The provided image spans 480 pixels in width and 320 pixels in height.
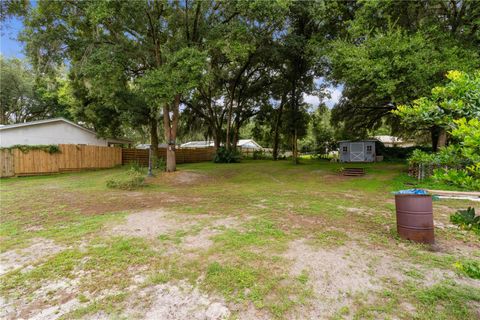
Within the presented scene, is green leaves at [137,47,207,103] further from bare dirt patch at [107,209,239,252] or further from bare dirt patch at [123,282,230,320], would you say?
bare dirt patch at [123,282,230,320]

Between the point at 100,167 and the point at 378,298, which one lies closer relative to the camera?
the point at 378,298

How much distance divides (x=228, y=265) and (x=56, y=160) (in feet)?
46.2

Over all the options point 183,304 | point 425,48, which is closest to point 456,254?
point 183,304

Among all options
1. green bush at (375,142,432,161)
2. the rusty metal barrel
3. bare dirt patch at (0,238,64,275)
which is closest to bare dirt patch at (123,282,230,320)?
bare dirt patch at (0,238,64,275)

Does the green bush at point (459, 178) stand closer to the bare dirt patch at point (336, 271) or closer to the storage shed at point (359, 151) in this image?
the bare dirt patch at point (336, 271)

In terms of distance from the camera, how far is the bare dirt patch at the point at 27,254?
3.04m

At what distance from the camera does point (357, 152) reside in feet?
68.9

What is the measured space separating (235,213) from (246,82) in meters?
19.2

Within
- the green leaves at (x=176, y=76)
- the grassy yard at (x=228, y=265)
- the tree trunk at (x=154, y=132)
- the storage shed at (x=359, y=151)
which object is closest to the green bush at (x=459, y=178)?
the grassy yard at (x=228, y=265)

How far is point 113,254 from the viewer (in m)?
3.31

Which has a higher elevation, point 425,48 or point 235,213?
point 425,48

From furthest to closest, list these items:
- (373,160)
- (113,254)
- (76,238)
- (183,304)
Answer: (373,160) < (76,238) < (113,254) < (183,304)

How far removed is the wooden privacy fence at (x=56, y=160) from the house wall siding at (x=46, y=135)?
9.26ft

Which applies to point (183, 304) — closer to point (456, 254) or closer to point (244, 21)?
point (456, 254)
